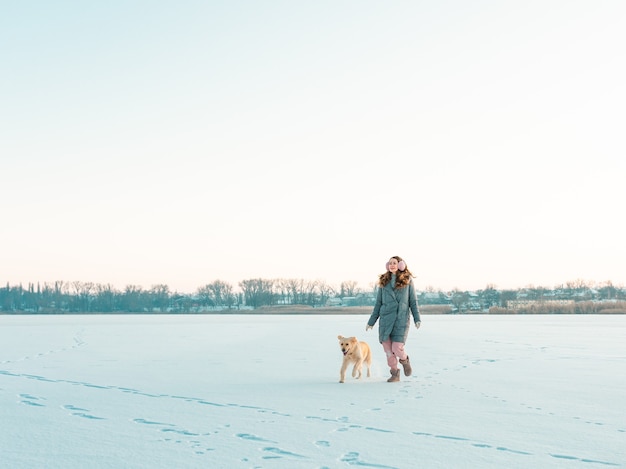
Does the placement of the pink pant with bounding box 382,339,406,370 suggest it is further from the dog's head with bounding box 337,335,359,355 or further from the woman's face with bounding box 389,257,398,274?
the woman's face with bounding box 389,257,398,274

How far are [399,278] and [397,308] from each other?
42cm

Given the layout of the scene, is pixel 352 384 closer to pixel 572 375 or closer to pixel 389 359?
pixel 389 359

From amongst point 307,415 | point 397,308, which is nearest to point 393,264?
point 397,308

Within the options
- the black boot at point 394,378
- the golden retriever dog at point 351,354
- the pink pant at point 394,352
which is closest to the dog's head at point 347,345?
the golden retriever dog at point 351,354

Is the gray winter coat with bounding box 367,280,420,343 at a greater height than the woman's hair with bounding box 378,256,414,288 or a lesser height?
lesser

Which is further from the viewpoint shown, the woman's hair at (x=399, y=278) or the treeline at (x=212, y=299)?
the treeline at (x=212, y=299)

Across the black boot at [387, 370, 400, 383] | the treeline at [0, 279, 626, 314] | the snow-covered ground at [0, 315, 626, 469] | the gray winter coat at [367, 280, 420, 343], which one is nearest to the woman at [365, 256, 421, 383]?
the gray winter coat at [367, 280, 420, 343]

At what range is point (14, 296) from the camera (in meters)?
140

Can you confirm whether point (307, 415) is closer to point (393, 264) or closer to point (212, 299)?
point (393, 264)

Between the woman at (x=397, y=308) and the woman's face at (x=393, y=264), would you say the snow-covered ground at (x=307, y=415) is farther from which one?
the woman's face at (x=393, y=264)

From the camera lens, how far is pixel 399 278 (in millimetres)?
8133

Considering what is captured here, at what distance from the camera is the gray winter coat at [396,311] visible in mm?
8102

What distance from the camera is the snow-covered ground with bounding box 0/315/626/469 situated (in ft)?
12.6

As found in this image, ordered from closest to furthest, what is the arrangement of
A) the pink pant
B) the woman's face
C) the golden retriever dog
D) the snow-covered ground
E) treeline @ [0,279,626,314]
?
the snow-covered ground, the golden retriever dog, the pink pant, the woman's face, treeline @ [0,279,626,314]
